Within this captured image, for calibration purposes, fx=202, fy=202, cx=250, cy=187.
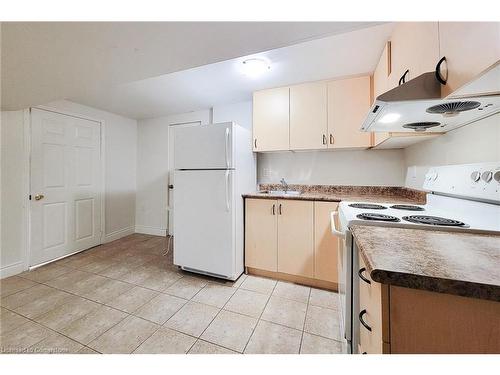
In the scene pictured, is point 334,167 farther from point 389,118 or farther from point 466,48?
point 466,48

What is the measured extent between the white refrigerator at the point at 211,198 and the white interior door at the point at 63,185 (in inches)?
69.2

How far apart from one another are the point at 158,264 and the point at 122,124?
2.60m

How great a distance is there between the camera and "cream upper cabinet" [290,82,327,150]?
2.22 m

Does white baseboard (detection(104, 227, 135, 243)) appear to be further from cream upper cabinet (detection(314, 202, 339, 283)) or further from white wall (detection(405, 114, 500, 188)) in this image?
white wall (detection(405, 114, 500, 188))

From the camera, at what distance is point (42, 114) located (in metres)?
2.51

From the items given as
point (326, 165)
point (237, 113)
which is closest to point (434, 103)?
point (326, 165)

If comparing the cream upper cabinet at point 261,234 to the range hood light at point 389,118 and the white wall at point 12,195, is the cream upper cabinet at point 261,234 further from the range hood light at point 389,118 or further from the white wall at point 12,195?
the white wall at point 12,195

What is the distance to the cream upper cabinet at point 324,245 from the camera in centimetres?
196

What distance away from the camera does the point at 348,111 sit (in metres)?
2.12

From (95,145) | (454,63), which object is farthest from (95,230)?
(454,63)

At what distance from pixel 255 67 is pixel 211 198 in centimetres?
136

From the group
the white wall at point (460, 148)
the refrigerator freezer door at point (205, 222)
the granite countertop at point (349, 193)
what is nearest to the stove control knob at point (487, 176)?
the white wall at point (460, 148)

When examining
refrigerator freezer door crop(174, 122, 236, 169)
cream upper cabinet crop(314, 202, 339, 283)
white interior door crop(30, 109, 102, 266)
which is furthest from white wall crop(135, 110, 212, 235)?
cream upper cabinet crop(314, 202, 339, 283)

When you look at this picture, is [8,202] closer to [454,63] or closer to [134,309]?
[134,309]
